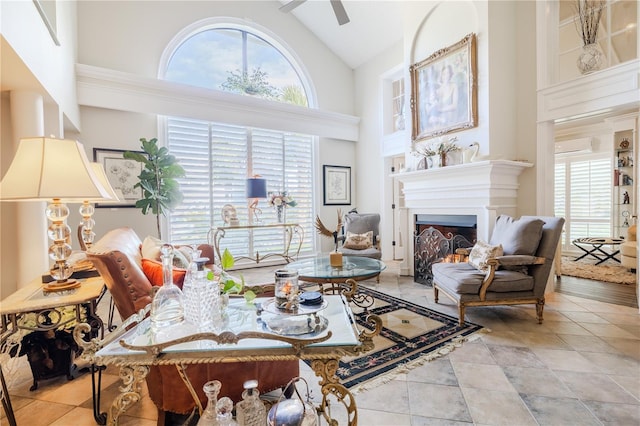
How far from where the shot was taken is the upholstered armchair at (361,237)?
4430 mm

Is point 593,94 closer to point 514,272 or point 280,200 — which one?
point 514,272

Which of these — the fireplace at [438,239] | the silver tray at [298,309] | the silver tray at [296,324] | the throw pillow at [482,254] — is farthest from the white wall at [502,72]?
the silver tray at [296,324]

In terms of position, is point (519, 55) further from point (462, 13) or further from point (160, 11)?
point (160, 11)

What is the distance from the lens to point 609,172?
19.4 feet

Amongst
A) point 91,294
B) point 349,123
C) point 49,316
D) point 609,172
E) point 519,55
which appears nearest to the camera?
point 91,294

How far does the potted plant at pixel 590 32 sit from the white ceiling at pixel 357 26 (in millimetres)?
2430

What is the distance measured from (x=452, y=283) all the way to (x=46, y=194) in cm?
305

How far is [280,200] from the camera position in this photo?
536 cm

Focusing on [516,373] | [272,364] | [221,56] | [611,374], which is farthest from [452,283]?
[221,56]

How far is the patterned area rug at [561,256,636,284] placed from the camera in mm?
4194

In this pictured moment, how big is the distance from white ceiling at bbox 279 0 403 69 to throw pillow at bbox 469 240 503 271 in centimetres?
407

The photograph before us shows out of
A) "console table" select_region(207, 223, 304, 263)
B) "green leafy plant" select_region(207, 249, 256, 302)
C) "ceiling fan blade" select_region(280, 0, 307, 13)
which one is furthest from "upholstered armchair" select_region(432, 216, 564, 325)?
"ceiling fan blade" select_region(280, 0, 307, 13)

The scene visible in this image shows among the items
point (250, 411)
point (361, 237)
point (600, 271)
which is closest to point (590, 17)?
point (600, 271)

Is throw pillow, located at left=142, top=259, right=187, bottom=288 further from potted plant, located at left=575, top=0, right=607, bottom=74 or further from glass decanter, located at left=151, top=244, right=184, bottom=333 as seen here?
potted plant, located at left=575, top=0, right=607, bottom=74
